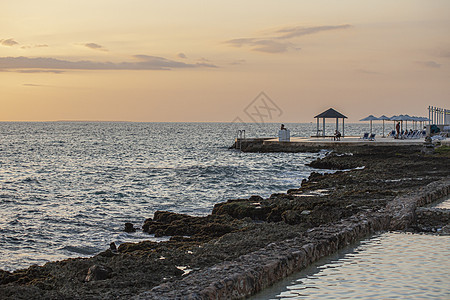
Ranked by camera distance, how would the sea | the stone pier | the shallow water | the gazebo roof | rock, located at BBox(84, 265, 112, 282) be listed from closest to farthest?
1. the stone pier
2. the shallow water
3. rock, located at BBox(84, 265, 112, 282)
4. the sea
5. the gazebo roof

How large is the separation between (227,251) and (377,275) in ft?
8.35

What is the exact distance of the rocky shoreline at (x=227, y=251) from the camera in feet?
21.2

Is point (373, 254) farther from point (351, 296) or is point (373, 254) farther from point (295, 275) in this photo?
point (351, 296)

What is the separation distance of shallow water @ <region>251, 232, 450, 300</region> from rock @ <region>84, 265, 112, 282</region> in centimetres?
225

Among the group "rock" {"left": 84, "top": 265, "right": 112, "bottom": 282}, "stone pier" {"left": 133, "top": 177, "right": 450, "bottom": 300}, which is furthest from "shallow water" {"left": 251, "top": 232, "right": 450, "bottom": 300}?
"rock" {"left": 84, "top": 265, "right": 112, "bottom": 282}

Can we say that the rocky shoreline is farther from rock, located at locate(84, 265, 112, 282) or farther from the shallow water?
the shallow water

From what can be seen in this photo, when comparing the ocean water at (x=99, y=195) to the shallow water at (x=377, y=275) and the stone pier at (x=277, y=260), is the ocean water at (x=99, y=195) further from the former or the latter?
the shallow water at (x=377, y=275)

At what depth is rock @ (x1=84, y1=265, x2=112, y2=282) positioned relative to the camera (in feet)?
24.1

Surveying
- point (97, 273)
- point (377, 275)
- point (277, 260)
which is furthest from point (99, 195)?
point (377, 275)

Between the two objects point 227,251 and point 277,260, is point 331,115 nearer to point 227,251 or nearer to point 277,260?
point 227,251

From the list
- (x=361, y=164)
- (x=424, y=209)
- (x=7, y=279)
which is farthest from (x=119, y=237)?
(x=361, y=164)

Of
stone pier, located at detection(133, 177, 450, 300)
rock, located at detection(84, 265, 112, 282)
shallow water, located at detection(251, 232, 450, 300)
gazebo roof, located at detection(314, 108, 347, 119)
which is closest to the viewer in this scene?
stone pier, located at detection(133, 177, 450, 300)

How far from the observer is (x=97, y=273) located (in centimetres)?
738

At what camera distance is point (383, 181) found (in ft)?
65.2
